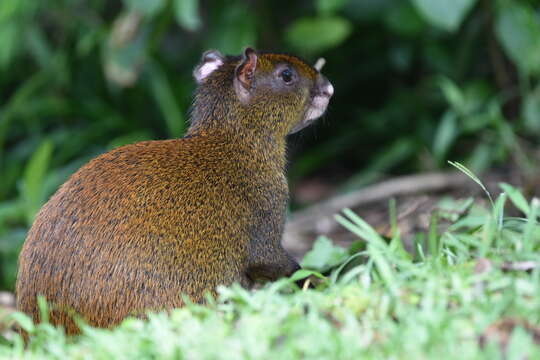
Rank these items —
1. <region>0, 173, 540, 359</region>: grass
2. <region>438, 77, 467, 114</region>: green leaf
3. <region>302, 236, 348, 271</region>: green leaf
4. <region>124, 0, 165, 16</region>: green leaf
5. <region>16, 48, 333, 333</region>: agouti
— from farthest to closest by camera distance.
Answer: <region>438, 77, 467, 114</region>: green leaf → <region>124, 0, 165, 16</region>: green leaf → <region>302, 236, 348, 271</region>: green leaf → <region>16, 48, 333, 333</region>: agouti → <region>0, 173, 540, 359</region>: grass

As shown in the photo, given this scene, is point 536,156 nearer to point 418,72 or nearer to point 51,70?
point 418,72

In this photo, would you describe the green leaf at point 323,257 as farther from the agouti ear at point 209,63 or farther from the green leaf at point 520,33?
the green leaf at point 520,33

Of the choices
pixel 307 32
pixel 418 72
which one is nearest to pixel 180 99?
pixel 307 32

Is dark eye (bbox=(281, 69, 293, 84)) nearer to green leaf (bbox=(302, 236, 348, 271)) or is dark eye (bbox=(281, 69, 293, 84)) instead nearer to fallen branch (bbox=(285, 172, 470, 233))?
Result: green leaf (bbox=(302, 236, 348, 271))

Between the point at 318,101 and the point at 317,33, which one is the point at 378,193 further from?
the point at 318,101

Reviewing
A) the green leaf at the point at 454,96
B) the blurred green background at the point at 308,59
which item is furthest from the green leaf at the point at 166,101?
the green leaf at the point at 454,96

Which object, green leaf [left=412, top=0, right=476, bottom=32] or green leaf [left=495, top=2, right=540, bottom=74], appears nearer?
green leaf [left=412, top=0, right=476, bottom=32]

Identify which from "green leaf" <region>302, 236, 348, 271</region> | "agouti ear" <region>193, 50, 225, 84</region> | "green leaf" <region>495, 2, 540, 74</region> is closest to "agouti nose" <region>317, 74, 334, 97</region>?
"agouti ear" <region>193, 50, 225, 84</region>
